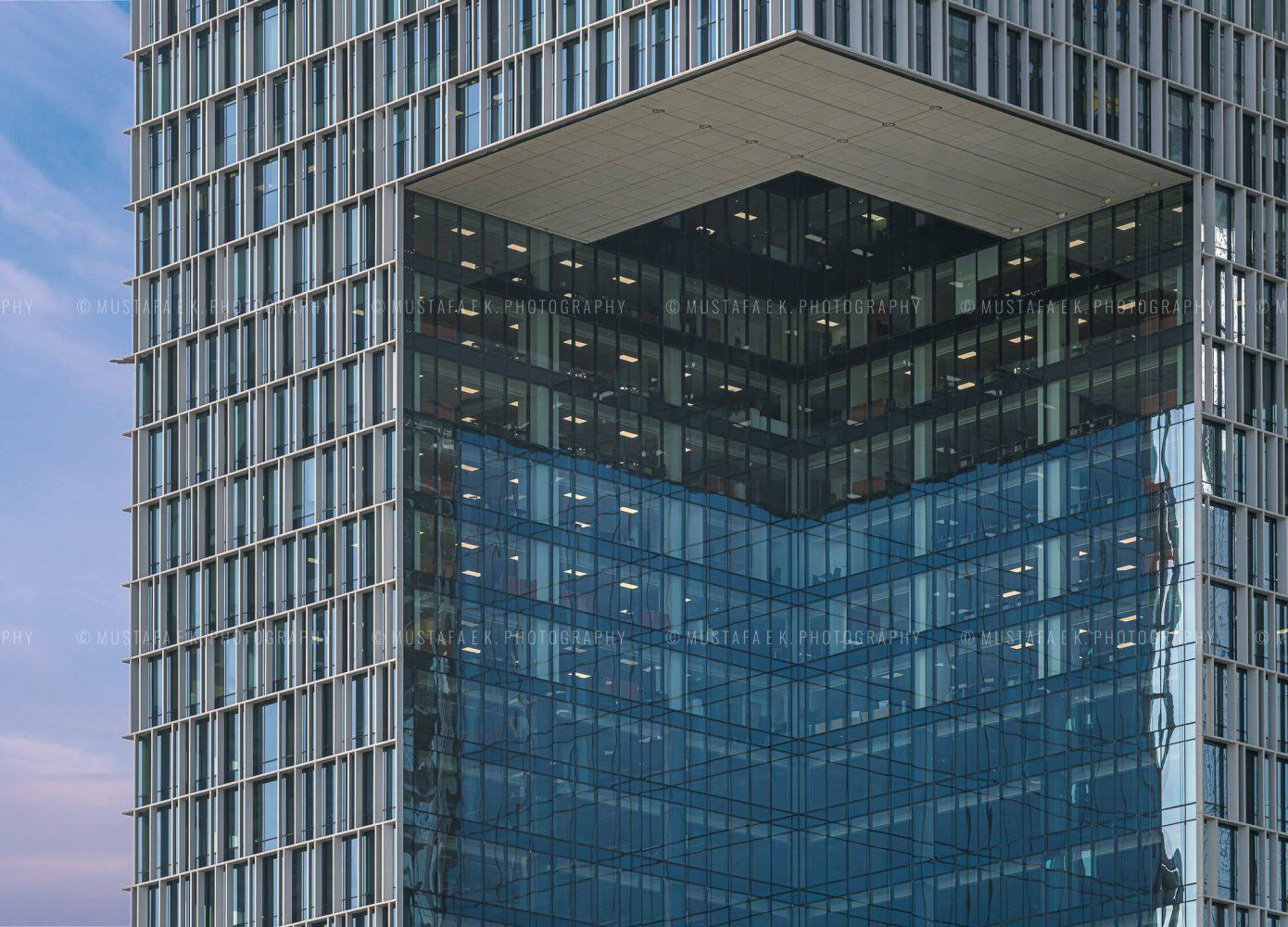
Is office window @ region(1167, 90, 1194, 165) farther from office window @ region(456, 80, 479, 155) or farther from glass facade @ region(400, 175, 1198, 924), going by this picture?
office window @ region(456, 80, 479, 155)

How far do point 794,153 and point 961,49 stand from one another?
748 cm

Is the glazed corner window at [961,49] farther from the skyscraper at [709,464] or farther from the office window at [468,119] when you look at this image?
the office window at [468,119]

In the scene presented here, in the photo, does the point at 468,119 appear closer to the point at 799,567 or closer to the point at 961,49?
the point at 961,49

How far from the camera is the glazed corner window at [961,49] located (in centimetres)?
8550

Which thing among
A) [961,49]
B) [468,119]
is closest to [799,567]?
[468,119]

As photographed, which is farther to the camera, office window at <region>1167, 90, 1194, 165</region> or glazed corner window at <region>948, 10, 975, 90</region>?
office window at <region>1167, 90, 1194, 165</region>

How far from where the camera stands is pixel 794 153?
3588 inches

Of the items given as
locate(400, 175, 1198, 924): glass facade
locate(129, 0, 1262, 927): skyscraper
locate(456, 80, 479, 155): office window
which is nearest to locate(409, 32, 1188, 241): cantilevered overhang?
locate(129, 0, 1262, 927): skyscraper

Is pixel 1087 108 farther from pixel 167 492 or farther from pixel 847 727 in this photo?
pixel 167 492

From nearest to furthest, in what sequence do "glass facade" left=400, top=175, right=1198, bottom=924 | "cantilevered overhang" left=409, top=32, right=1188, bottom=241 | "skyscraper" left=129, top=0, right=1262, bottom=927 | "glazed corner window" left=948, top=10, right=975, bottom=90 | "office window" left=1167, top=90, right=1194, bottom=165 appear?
"cantilevered overhang" left=409, top=32, right=1188, bottom=241 < "glazed corner window" left=948, top=10, right=975, bottom=90 < "skyscraper" left=129, top=0, right=1262, bottom=927 < "office window" left=1167, top=90, right=1194, bottom=165 < "glass facade" left=400, top=175, right=1198, bottom=924

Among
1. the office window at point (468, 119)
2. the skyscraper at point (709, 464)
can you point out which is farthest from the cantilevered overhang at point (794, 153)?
the office window at point (468, 119)

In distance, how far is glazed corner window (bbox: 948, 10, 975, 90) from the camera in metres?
85.5

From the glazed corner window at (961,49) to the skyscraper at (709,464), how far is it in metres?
0.14

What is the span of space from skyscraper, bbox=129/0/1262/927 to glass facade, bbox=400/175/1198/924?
0.58 ft
